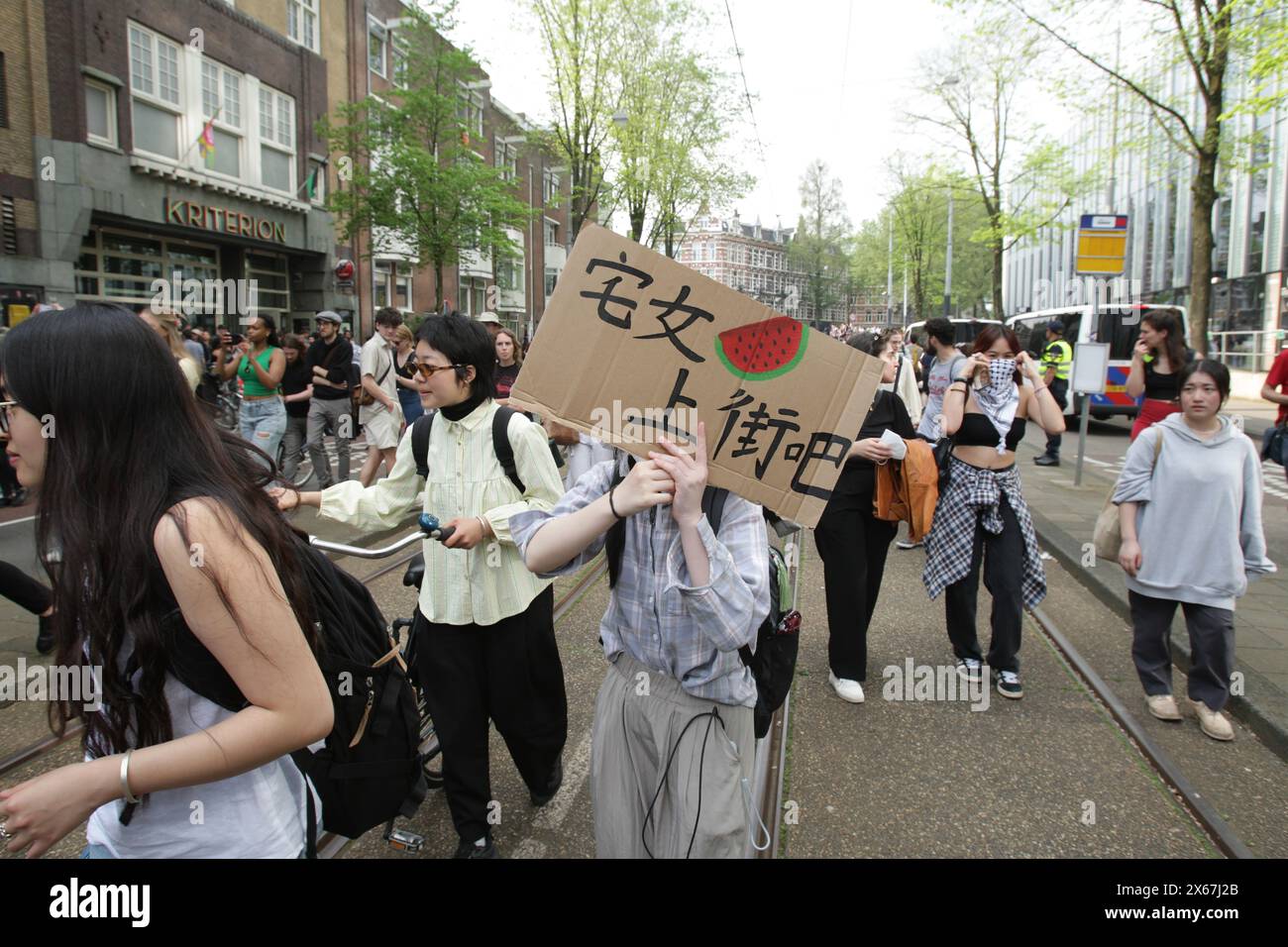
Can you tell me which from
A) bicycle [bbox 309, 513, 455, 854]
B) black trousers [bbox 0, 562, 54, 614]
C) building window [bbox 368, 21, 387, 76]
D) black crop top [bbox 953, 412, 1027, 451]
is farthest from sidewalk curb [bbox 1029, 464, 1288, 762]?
building window [bbox 368, 21, 387, 76]

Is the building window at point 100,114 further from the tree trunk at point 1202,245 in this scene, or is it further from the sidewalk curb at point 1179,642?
the tree trunk at point 1202,245

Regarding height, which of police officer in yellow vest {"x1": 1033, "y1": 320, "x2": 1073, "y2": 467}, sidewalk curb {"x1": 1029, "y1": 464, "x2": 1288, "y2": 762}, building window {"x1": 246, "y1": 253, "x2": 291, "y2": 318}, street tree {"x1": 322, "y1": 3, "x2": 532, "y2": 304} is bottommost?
sidewalk curb {"x1": 1029, "y1": 464, "x2": 1288, "y2": 762}

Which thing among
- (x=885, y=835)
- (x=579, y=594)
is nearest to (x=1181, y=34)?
(x=579, y=594)

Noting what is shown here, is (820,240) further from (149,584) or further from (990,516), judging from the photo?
(149,584)

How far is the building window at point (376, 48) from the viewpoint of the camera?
24.4 metres

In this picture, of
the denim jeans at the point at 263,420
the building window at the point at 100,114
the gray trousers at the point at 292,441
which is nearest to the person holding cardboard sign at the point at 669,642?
the denim jeans at the point at 263,420

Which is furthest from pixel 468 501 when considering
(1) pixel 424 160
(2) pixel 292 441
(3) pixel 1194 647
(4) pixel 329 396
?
(1) pixel 424 160

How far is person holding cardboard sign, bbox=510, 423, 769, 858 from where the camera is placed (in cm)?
175

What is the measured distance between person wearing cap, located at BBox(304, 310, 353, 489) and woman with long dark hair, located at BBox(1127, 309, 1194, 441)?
24.6 feet

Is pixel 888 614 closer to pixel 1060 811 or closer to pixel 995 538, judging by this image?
pixel 995 538

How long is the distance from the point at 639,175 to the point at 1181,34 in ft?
55.9

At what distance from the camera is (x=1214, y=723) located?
3844 mm

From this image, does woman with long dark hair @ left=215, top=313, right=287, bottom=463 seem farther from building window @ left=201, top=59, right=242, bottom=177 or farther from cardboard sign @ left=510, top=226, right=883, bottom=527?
building window @ left=201, top=59, right=242, bottom=177

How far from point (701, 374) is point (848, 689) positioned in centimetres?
296
